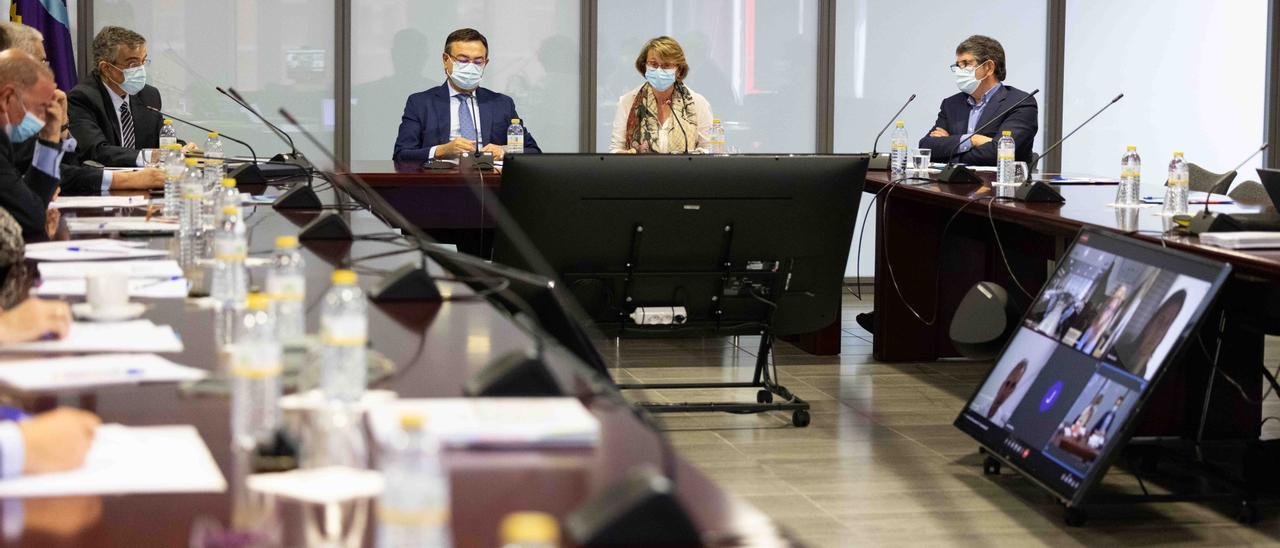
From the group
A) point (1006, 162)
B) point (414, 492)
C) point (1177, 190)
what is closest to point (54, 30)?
point (1006, 162)

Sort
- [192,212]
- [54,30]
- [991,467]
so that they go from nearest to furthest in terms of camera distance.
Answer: [192,212] < [991,467] < [54,30]

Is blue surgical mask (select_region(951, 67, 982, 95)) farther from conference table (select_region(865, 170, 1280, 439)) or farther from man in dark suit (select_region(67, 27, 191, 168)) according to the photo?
man in dark suit (select_region(67, 27, 191, 168))

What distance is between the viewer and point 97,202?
3986mm

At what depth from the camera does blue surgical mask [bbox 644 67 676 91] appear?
593 centimetres

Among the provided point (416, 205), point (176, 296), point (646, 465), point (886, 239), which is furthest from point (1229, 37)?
point (646, 465)

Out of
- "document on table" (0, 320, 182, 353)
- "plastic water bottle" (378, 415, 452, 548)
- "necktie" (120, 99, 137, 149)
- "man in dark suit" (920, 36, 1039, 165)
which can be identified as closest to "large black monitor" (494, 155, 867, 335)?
"document on table" (0, 320, 182, 353)

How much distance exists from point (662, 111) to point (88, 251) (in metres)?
3.42

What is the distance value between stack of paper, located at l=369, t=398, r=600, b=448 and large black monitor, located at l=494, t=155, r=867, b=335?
2.08 metres

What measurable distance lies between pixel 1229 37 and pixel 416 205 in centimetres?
484

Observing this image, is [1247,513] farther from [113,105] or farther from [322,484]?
[113,105]

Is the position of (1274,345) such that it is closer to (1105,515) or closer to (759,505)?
(1105,515)

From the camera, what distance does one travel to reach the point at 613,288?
3781mm

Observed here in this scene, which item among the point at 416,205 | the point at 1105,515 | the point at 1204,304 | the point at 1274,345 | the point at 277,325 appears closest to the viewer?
the point at 277,325

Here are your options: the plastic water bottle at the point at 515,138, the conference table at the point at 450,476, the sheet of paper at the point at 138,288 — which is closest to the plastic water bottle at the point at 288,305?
the conference table at the point at 450,476
